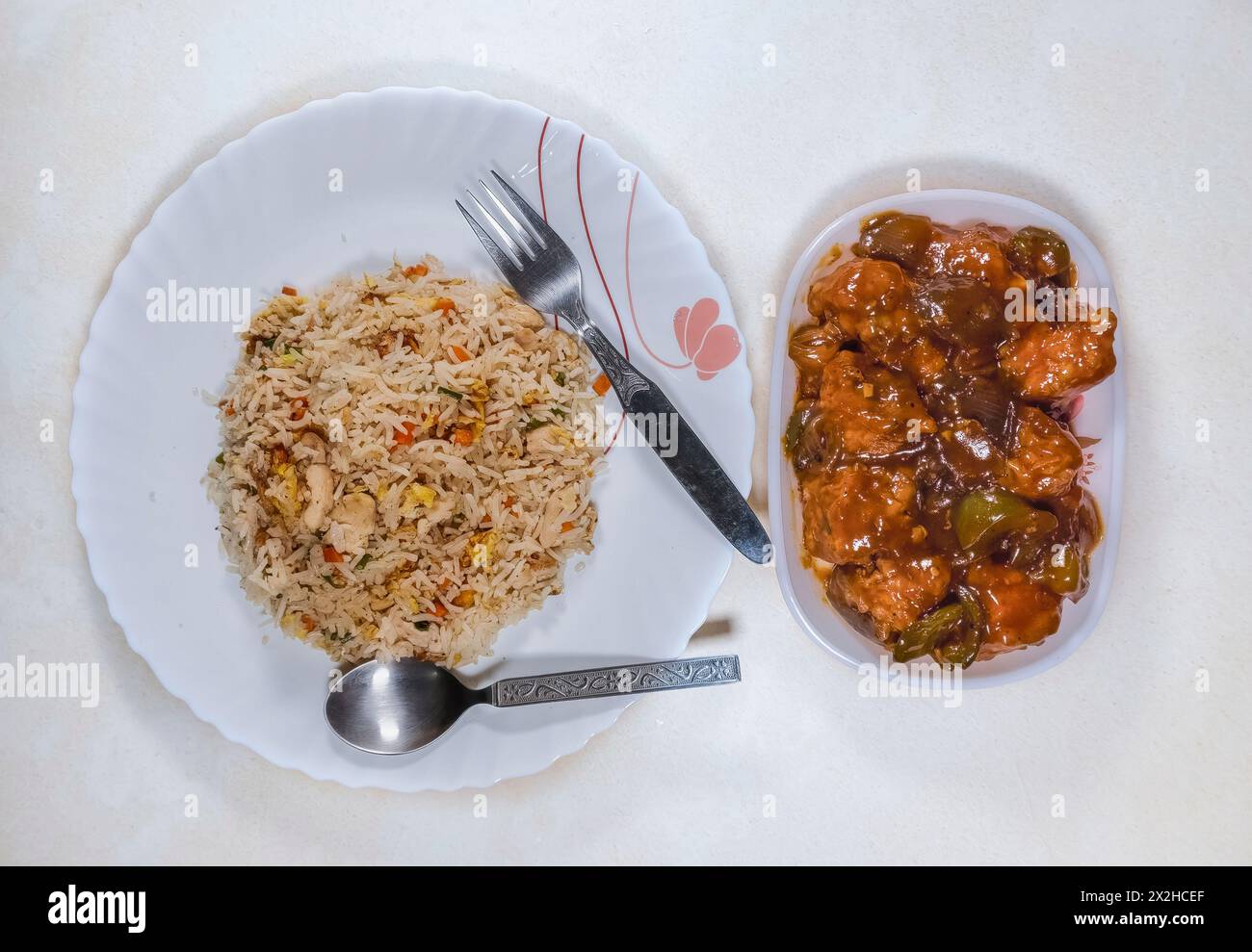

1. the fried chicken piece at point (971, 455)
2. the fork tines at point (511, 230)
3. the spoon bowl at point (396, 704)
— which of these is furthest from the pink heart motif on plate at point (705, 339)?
the spoon bowl at point (396, 704)

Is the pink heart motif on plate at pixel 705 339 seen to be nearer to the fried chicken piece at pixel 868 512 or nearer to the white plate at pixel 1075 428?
the white plate at pixel 1075 428

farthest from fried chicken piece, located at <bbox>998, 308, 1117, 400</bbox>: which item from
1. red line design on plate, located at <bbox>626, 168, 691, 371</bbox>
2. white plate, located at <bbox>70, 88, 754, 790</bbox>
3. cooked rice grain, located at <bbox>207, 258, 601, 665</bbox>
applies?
cooked rice grain, located at <bbox>207, 258, 601, 665</bbox>

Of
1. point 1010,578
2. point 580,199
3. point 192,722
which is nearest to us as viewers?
point 1010,578

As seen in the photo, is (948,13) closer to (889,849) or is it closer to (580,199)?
(580,199)

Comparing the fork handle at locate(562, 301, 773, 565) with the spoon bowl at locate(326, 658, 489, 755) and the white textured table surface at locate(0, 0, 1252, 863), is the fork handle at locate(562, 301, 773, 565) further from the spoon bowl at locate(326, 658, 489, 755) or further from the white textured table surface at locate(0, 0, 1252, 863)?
the spoon bowl at locate(326, 658, 489, 755)

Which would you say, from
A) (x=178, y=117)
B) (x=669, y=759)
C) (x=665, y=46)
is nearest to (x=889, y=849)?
(x=669, y=759)

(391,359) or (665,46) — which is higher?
(665,46)

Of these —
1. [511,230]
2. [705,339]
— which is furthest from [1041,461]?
[511,230]
